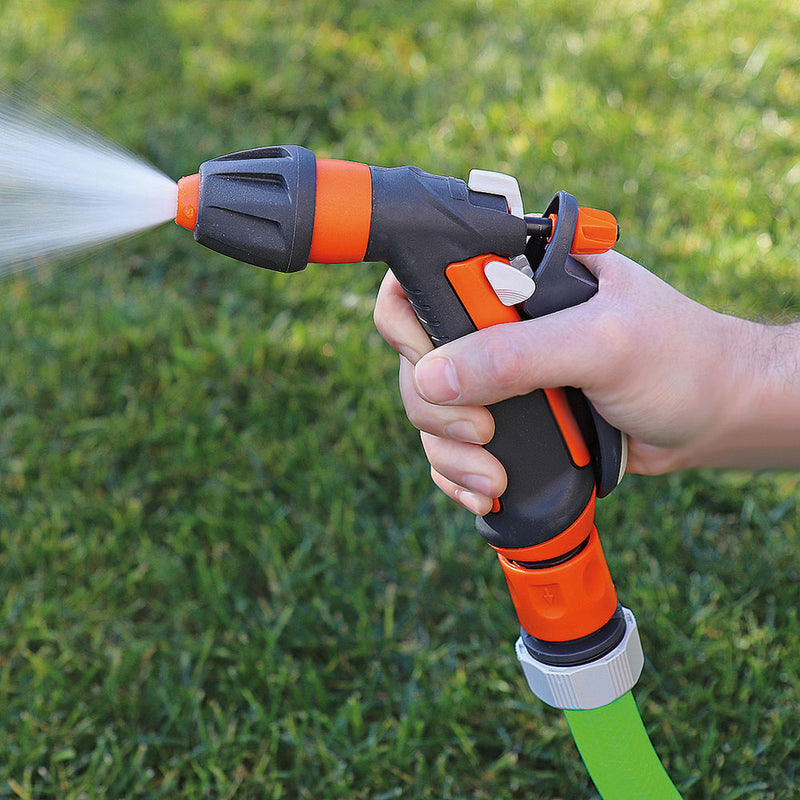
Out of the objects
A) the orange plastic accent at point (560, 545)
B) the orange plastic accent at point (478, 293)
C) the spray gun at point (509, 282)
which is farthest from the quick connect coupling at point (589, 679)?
the orange plastic accent at point (478, 293)

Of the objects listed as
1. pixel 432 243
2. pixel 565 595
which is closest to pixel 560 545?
pixel 565 595

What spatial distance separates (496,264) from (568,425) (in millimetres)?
267

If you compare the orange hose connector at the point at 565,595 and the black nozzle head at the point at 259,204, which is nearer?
the black nozzle head at the point at 259,204

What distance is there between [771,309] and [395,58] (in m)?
1.82

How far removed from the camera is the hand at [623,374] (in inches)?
50.5

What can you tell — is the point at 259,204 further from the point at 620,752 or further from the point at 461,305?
the point at 620,752

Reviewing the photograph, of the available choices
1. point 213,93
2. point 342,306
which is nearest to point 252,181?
point 342,306

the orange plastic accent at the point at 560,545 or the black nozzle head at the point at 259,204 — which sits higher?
the black nozzle head at the point at 259,204

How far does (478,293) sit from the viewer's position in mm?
1267

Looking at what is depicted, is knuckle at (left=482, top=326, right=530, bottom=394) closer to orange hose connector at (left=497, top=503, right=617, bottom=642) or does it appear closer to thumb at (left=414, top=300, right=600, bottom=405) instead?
thumb at (left=414, top=300, right=600, bottom=405)

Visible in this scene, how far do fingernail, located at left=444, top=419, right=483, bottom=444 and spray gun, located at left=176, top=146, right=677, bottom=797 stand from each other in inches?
1.1

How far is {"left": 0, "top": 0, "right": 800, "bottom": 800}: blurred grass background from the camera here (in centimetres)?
185

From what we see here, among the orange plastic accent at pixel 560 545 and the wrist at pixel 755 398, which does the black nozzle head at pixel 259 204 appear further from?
the wrist at pixel 755 398

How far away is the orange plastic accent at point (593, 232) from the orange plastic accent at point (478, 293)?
11 centimetres
